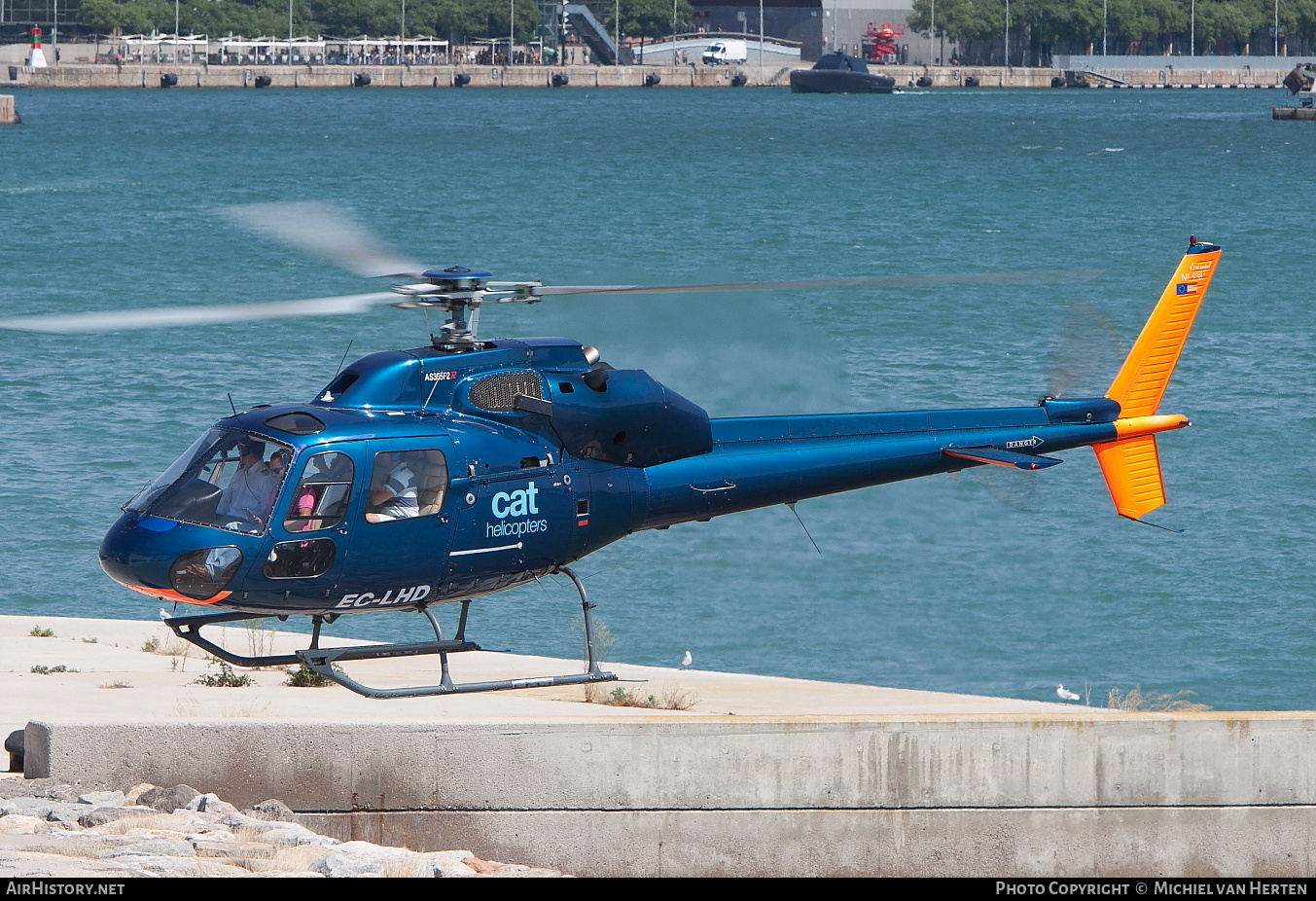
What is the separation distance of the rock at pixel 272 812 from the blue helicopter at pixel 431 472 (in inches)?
61.7

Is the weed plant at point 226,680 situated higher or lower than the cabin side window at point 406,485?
lower

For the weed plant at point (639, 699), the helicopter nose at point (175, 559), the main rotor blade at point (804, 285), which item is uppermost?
the main rotor blade at point (804, 285)

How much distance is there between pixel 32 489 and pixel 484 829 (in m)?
17.3

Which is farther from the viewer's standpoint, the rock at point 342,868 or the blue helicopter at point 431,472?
the blue helicopter at point 431,472

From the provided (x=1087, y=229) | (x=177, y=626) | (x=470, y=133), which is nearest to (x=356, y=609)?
(x=177, y=626)

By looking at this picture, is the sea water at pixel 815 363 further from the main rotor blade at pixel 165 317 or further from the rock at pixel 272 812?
the rock at pixel 272 812

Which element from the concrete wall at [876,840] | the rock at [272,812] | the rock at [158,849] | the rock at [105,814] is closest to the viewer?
the rock at [158,849]

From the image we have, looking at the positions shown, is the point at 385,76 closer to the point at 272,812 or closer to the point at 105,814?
the point at 272,812

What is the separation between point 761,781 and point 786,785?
15 centimetres

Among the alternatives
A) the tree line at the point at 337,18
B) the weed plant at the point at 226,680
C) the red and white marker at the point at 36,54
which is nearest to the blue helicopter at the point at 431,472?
the weed plant at the point at 226,680

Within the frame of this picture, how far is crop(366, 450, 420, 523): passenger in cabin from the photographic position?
1091 centimetres

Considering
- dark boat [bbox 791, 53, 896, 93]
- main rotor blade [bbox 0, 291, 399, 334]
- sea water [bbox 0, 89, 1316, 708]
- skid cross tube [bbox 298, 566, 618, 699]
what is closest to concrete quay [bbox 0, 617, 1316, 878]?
skid cross tube [bbox 298, 566, 618, 699]

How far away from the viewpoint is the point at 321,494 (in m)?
10.7

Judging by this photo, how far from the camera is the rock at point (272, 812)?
9.47m
